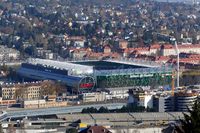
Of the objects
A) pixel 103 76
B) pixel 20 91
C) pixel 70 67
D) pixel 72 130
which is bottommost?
pixel 72 130

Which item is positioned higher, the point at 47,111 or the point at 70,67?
the point at 70,67

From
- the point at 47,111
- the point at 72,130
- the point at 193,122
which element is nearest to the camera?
the point at 193,122

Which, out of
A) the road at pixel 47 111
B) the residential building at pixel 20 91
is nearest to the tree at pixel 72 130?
the road at pixel 47 111

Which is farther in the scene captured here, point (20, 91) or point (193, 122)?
point (20, 91)

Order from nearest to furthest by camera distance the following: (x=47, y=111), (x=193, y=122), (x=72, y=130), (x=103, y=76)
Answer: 1. (x=193, y=122)
2. (x=72, y=130)
3. (x=47, y=111)
4. (x=103, y=76)

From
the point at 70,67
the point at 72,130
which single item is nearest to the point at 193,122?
the point at 72,130

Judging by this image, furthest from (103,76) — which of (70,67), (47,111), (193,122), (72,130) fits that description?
(193,122)

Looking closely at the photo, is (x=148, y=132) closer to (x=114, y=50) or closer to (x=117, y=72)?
(x=117, y=72)

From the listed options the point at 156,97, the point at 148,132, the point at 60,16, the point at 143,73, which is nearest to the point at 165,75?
the point at 143,73

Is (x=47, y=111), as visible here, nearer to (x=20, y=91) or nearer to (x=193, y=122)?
(x=20, y=91)

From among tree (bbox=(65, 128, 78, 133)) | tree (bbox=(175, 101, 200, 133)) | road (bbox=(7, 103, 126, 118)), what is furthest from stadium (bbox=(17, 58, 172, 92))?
tree (bbox=(175, 101, 200, 133))

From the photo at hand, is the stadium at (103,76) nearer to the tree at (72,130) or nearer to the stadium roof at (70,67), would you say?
the stadium roof at (70,67)

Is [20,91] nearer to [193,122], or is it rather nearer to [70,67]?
[70,67]
